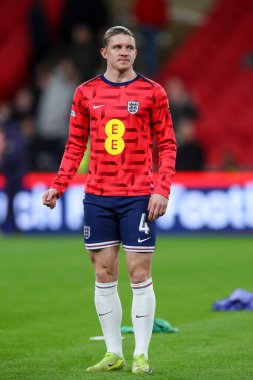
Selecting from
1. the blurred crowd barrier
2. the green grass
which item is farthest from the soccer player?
the blurred crowd barrier

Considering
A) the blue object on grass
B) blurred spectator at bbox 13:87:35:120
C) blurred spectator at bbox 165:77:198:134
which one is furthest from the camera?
blurred spectator at bbox 13:87:35:120

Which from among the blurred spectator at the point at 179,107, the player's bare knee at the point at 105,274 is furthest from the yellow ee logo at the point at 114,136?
the blurred spectator at the point at 179,107

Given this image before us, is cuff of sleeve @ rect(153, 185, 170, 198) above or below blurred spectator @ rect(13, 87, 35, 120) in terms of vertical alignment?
below

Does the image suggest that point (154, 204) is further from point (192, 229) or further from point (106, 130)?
point (192, 229)

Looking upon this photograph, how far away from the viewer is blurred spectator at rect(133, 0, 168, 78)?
2298cm

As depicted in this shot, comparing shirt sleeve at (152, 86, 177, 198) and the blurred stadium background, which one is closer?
shirt sleeve at (152, 86, 177, 198)

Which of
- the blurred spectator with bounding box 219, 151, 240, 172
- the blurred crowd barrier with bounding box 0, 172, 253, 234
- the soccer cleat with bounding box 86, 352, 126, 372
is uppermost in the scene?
the blurred spectator with bounding box 219, 151, 240, 172

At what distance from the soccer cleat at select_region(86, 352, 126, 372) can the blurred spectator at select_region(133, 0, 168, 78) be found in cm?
1563

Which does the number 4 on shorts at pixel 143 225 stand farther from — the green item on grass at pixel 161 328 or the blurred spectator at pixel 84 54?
the blurred spectator at pixel 84 54

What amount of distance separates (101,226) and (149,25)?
52.9ft

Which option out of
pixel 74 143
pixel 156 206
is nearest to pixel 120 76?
pixel 74 143

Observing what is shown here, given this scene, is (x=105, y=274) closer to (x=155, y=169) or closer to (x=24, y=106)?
(x=155, y=169)

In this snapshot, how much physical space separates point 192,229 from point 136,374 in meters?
12.4

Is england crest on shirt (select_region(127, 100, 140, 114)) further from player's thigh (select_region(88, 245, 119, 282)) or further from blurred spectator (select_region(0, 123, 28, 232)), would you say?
blurred spectator (select_region(0, 123, 28, 232))
